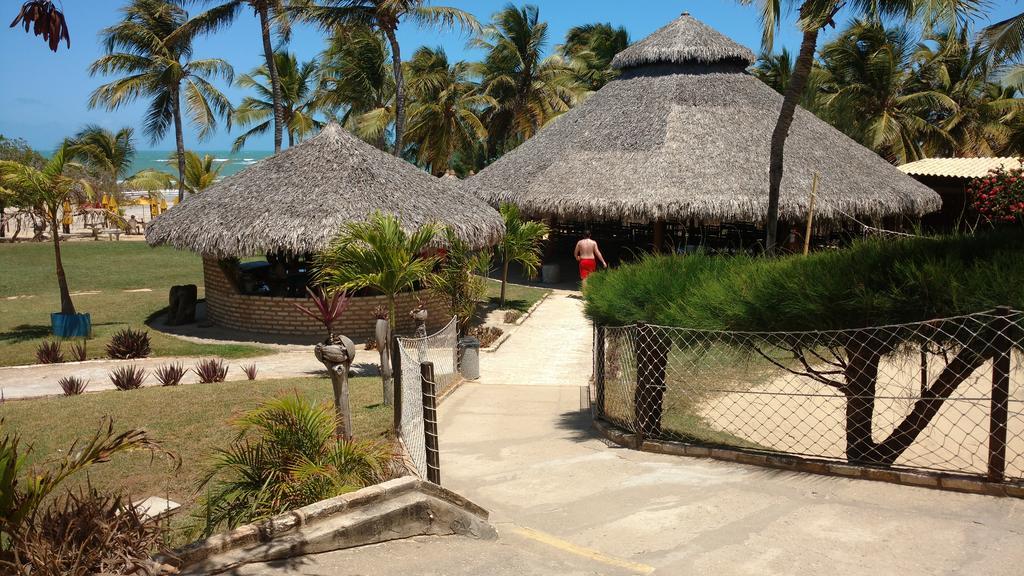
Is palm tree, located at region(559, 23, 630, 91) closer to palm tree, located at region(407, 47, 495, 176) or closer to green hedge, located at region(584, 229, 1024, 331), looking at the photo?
palm tree, located at region(407, 47, 495, 176)

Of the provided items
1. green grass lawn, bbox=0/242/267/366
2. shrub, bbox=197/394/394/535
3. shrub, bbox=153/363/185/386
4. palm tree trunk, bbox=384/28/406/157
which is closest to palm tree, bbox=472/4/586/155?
palm tree trunk, bbox=384/28/406/157

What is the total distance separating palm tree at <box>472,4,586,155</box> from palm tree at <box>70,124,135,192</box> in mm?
19300

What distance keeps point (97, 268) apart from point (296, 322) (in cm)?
1363

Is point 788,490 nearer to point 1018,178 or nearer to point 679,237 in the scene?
point 1018,178

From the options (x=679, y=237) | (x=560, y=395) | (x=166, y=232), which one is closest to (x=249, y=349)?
(x=166, y=232)

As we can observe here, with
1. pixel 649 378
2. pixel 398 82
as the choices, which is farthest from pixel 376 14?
pixel 649 378

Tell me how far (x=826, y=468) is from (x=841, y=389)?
877mm

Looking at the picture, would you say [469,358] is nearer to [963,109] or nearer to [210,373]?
[210,373]

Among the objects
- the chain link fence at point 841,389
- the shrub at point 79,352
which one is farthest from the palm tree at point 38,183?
the chain link fence at point 841,389

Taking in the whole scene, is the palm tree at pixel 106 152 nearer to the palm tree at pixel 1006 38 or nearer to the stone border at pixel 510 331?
the stone border at pixel 510 331

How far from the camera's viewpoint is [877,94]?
113ft

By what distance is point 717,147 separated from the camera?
76.2 feet

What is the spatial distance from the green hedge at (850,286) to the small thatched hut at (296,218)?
9578 mm

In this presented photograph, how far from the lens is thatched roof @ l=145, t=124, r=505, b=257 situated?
53.9 feet
